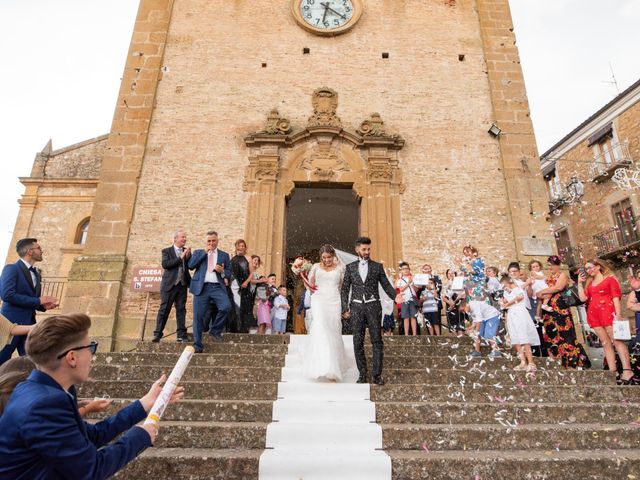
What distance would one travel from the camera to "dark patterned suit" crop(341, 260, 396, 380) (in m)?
4.71

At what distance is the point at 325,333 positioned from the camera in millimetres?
5000

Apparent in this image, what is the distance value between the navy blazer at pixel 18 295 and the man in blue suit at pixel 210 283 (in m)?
1.88

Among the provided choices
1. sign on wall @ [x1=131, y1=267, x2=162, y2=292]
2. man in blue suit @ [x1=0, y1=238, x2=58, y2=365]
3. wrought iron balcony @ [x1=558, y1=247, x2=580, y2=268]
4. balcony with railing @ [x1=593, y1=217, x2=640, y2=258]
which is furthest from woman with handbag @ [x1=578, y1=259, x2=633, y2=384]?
wrought iron balcony @ [x1=558, y1=247, x2=580, y2=268]

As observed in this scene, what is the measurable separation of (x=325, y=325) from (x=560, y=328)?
3.52m

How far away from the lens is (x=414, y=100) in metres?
10.8

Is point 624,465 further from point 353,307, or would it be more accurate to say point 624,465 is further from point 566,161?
point 566,161

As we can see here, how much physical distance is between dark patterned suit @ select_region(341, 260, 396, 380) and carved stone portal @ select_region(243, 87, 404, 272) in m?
4.37

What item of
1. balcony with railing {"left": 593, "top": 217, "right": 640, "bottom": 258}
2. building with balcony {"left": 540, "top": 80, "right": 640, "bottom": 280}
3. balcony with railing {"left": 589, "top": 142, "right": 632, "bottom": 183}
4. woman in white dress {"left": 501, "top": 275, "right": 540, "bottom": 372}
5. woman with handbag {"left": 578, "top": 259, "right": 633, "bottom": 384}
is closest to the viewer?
woman with handbag {"left": 578, "top": 259, "right": 633, "bottom": 384}

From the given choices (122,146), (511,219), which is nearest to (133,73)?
(122,146)

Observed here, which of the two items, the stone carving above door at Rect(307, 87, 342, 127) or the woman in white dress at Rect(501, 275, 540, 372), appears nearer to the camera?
the woman in white dress at Rect(501, 275, 540, 372)

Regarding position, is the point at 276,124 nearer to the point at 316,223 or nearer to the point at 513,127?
the point at 316,223

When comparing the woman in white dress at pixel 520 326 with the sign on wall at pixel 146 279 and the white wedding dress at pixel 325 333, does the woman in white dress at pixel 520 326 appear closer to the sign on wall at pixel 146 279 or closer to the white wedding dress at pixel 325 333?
the white wedding dress at pixel 325 333

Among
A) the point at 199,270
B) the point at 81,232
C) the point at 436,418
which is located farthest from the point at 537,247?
the point at 81,232

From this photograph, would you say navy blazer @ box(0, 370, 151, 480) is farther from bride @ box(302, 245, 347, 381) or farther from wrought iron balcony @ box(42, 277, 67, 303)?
wrought iron balcony @ box(42, 277, 67, 303)
